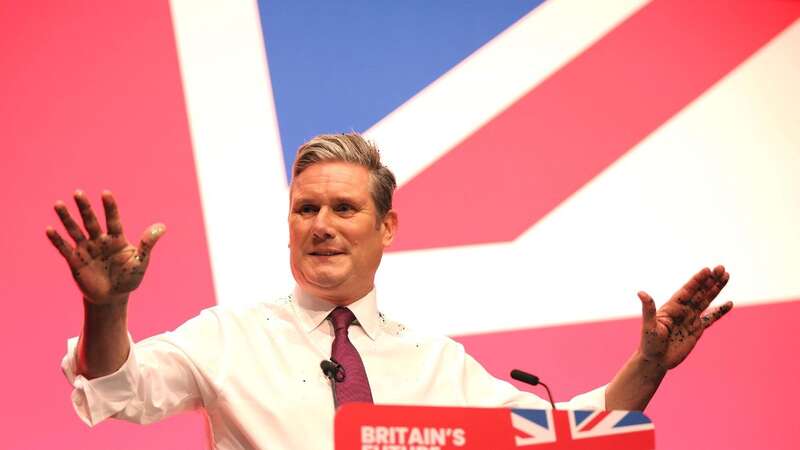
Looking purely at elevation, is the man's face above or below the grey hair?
below

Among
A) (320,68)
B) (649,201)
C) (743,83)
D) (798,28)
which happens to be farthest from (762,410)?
(320,68)

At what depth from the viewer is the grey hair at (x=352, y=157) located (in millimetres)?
2188

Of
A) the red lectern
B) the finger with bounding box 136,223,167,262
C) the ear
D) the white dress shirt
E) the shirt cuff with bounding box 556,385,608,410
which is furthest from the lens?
the ear

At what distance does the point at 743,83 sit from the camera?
9.78 feet

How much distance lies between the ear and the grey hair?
2 cm

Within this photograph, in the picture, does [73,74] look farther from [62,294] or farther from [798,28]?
[798,28]

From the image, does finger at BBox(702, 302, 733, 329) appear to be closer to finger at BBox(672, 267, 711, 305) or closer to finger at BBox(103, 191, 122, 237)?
finger at BBox(672, 267, 711, 305)

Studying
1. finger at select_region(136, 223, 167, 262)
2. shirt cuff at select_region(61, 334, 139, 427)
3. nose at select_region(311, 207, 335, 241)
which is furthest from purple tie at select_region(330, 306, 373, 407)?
finger at select_region(136, 223, 167, 262)

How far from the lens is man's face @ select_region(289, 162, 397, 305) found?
2088 millimetres

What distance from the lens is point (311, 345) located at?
6.66ft

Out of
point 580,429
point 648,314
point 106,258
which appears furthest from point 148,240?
point 648,314

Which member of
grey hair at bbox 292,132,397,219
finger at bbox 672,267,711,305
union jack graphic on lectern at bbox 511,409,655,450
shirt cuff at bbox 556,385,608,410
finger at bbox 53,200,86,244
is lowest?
shirt cuff at bbox 556,385,608,410

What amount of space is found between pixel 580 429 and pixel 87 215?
2.64ft

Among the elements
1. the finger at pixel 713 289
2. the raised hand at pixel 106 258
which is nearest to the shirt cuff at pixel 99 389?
the raised hand at pixel 106 258
